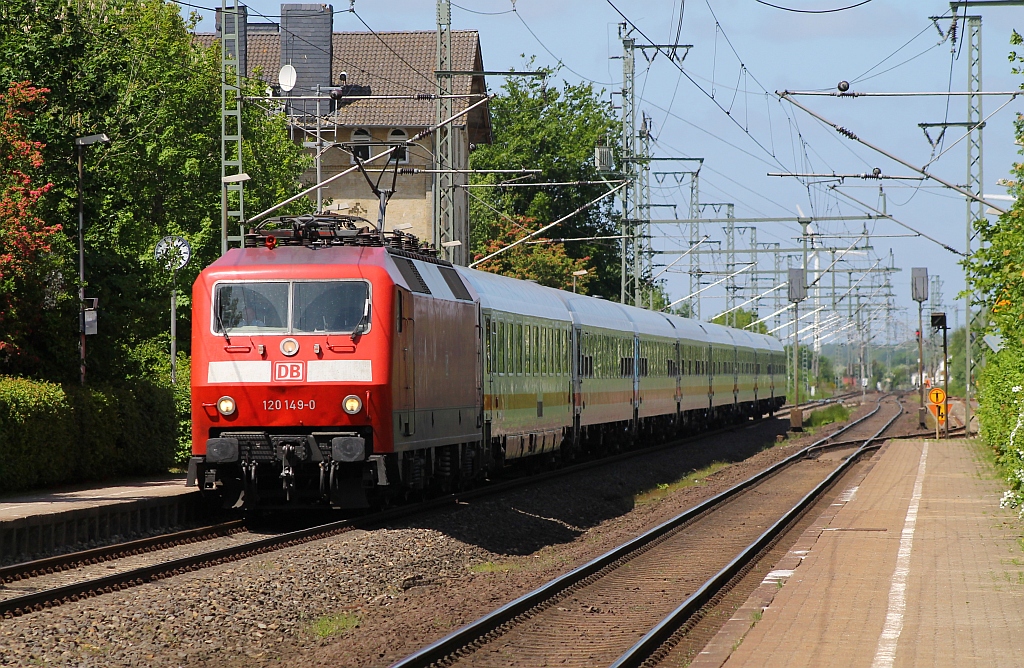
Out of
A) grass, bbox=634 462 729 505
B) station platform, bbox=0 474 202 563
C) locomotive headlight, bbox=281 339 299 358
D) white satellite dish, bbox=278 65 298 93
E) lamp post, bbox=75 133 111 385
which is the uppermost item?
white satellite dish, bbox=278 65 298 93

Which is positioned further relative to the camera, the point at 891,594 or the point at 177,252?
the point at 177,252

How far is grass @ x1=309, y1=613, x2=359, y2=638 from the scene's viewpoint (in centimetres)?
1103

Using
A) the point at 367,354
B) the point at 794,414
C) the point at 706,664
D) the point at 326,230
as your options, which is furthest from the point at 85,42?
the point at 794,414

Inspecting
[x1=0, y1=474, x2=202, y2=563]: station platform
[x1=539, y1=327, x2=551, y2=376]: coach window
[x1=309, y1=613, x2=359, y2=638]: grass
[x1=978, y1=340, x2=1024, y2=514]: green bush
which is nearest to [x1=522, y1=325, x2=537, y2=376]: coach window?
[x1=539, y1=327, x2=551, y2=376]: coach window

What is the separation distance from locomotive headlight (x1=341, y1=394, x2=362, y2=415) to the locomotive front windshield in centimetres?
77

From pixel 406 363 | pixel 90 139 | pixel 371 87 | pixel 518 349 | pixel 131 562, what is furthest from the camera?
pixel 371 87

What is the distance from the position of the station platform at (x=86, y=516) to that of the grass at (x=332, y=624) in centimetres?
413

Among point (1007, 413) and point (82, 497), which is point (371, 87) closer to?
point (1007, 413)

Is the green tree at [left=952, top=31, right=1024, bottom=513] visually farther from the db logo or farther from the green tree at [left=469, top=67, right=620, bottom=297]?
the green tree at [left=469, top=67, right=620, bottom=297]

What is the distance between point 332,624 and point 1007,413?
56.1 ft

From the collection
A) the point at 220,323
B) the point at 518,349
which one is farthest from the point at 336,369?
the point at 518,349

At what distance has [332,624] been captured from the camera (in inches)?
445

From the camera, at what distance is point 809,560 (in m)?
14.6

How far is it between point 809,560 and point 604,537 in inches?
165
